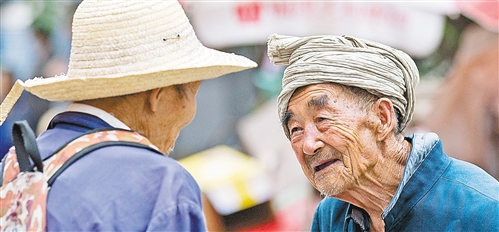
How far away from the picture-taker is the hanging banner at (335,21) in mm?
5941

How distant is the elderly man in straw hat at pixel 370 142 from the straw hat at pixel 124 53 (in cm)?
49

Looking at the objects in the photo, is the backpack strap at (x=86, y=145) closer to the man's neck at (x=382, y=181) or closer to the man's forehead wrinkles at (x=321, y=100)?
the man's forehead wrinkles at (x=321, y=100)

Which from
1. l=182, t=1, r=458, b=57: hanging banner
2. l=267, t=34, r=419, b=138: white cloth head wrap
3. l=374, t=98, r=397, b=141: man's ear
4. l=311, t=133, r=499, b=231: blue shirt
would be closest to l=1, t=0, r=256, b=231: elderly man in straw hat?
l=267, t=34, r=419, b=138: white cloth head wrap

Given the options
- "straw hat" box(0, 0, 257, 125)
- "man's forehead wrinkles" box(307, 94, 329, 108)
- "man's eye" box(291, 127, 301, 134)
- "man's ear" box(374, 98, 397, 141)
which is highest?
"straw hat" box(0, 0, 257, 125)

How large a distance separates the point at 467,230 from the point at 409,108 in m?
0.52

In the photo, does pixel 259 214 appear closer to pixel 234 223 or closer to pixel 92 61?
pixel 234 223

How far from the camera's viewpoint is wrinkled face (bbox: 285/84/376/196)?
267cm

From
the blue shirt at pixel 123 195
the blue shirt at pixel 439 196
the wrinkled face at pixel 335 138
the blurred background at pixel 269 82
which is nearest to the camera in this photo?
the blue shirt at pixel 123 195

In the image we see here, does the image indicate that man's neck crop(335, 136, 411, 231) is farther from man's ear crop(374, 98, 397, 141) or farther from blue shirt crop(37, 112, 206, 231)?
blue shirt crop(37, 112, 206, 231)

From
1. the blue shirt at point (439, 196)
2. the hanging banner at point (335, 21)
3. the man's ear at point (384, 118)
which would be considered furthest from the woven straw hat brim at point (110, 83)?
the hanging banner at point (335, 21)

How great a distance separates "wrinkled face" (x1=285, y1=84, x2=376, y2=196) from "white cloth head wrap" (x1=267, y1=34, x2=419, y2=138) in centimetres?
6

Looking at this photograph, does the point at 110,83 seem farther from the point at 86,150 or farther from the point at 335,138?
the point at 335,138

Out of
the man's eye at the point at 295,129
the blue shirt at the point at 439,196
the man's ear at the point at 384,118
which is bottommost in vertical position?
the blue shirt at the point at 439,196

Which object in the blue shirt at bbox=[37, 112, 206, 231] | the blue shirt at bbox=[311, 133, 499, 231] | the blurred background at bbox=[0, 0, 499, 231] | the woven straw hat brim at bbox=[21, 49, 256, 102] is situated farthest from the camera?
the blurred background at bbox=[0, 0, 499, 231]
